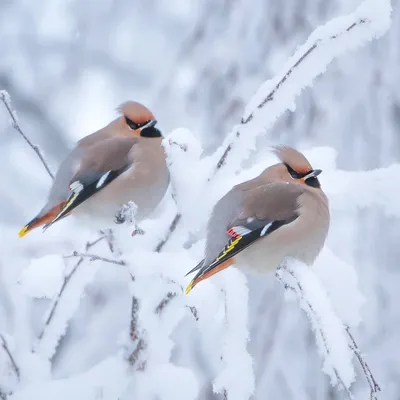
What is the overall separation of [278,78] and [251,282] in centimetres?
115

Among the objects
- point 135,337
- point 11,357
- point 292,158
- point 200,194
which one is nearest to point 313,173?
point 292,158

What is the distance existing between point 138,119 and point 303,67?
752mm

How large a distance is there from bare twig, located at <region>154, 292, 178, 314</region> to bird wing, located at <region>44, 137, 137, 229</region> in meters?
0.43

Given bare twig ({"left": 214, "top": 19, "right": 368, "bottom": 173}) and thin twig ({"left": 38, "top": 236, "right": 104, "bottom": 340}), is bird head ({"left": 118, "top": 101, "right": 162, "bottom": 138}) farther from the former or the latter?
bare twig ({"left": 214, "top": 19, "right": 368, "bottom": 173})

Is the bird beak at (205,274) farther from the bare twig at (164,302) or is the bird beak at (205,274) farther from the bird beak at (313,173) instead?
the bird beak at (313,173)

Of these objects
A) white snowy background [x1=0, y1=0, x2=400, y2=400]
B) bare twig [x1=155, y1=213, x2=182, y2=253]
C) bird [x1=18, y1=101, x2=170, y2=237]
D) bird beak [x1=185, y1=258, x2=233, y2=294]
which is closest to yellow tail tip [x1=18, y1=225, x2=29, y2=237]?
bird [x1=18, y1=101, x2=170, y2=237]

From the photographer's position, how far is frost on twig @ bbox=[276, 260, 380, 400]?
1.51 metres

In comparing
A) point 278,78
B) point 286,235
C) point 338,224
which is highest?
point 278,78

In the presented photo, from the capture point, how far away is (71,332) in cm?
324

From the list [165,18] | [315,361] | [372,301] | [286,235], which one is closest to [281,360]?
[315,361]

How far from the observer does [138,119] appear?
8.02 ft

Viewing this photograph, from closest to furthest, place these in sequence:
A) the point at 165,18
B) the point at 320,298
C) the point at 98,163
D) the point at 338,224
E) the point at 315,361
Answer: the point at 320,298 → the point at 98,163 → the point at 315,361 → the point at 338,224 → the point at 165,18

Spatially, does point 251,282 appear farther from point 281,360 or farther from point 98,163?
point 98,163

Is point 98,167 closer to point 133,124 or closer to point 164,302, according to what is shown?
point 133,124
